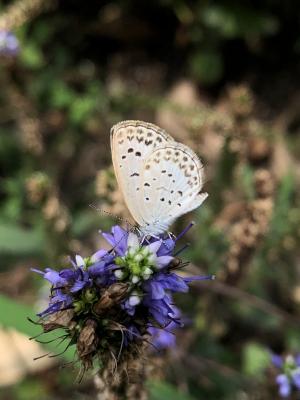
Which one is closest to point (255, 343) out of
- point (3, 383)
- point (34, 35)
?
point (3, 383)

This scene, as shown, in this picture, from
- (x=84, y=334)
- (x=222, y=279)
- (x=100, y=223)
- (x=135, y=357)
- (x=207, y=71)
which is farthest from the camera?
(x=207, y=71)

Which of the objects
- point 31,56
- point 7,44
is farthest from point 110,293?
point 31,56

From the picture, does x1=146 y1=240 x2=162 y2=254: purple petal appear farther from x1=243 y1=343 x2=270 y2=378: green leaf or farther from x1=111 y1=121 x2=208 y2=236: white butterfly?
x1=243 y1=343 x2=270 y2=378: green leaf

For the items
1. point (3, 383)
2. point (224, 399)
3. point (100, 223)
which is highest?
point (100, 223)

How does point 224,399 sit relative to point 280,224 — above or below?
below

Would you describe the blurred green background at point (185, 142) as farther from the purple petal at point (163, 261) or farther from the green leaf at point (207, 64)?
the purple petal at point (163, 261)

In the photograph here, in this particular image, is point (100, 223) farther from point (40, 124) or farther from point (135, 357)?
point (135, 357)

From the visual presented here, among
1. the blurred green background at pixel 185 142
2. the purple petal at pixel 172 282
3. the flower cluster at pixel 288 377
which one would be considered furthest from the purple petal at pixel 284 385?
the purple petal at pixel 172 282
